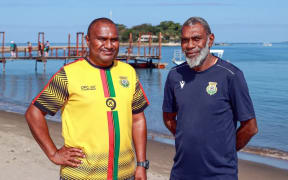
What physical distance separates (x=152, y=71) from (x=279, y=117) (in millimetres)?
31856

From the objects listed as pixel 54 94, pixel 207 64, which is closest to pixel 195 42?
pixel 207 64

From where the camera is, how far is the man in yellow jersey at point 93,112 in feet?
9.77

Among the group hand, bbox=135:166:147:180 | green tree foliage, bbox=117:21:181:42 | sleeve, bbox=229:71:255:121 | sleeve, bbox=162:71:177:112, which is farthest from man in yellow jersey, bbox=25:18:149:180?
green tree foliage, bbox=117:21:181:42

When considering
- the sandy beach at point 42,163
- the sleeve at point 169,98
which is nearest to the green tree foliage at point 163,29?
the sandy beach at point 42,163

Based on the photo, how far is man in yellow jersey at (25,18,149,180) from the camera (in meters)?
2.98

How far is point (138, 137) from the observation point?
10.8ft

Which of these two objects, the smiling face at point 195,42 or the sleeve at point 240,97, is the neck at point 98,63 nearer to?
the smiling face at point 195,42

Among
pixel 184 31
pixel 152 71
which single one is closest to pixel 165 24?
pixel 152 71

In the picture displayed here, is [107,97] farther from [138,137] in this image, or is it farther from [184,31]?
[184,31]

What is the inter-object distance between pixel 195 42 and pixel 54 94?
1.27 meters

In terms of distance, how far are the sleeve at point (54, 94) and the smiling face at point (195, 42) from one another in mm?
1071

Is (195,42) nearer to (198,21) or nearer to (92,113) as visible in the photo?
(198,21)

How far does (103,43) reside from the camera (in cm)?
313

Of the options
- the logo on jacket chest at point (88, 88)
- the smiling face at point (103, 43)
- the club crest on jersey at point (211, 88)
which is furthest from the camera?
the club crest on jersey at point (211, 88)
